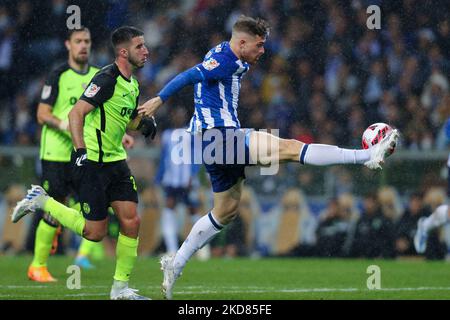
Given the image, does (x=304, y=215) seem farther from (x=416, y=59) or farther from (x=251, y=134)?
(x=251, y=134)

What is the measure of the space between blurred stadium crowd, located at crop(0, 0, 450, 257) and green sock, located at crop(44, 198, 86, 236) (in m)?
5.70

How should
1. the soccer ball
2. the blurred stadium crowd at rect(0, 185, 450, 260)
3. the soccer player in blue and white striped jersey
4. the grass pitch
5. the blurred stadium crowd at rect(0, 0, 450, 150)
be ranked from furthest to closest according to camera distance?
the blurred stadium crowd at rect(0, 0, 450, 150) → the blurred stadium crowd at rect(0, 185, 450, 260) → the grass pitch → the soccer player in blue and white striped jersey → the soccer ball

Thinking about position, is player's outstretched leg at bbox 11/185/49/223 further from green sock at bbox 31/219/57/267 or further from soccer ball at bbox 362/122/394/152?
soccer ball at bbox 362/122/394/152

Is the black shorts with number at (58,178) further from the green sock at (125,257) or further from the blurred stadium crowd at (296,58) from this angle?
the blurred stadium crowd at (296,58)

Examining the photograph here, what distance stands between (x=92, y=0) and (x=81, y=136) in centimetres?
810

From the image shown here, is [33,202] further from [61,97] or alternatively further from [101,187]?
[61,97]

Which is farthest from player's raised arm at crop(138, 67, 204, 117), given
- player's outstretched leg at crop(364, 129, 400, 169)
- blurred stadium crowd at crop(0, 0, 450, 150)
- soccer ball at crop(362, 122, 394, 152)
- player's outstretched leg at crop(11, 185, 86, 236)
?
blurred stadium crowd at crop(0, 0, 450, 150)

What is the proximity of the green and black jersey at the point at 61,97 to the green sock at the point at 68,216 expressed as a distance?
1.83 meters

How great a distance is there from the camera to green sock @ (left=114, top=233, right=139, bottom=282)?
823cm

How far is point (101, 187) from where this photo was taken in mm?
8320

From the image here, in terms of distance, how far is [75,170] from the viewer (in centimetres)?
839

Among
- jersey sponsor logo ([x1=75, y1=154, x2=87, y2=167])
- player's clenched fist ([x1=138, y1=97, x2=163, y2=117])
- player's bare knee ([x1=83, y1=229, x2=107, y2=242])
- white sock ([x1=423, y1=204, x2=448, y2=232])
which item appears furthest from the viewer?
white sock ([x1=423, y1=204, x2=448, y2=232])

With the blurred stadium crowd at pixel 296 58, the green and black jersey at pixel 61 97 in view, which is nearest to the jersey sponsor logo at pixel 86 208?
the green and black jersey at pixel 61 97
